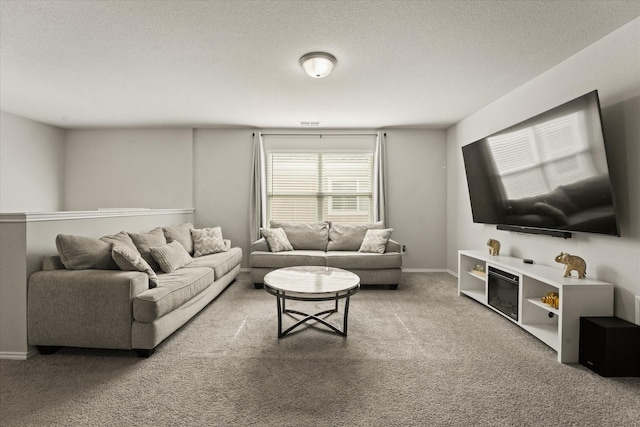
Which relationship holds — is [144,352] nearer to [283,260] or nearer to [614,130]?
[283,260]

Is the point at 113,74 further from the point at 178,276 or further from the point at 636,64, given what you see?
the point at 636,64

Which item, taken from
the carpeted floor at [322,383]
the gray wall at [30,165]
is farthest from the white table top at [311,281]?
the gray wall at [30,165]

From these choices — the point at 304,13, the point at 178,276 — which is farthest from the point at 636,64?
the point at 178,276

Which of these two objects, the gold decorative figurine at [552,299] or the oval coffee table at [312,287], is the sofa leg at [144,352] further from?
the gold decorative figurine at [552,299]

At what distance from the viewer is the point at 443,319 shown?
10.3 feet

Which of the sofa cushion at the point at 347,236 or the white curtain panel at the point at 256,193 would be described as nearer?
the sofa cushion at the point at 347,236

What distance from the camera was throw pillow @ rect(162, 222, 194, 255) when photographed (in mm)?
4036

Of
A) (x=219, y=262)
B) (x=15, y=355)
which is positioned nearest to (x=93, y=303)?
(x=15, y=355)

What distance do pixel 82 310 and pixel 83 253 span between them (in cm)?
46

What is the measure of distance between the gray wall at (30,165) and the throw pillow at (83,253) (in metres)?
3.10

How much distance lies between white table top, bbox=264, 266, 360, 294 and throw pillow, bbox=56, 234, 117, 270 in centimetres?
134

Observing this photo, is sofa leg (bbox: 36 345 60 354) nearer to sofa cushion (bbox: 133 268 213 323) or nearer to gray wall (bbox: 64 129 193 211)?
sofa cushion (bbox: 133 268 213 323)

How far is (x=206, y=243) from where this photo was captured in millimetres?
4383

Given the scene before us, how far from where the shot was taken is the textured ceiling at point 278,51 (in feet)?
6.98
